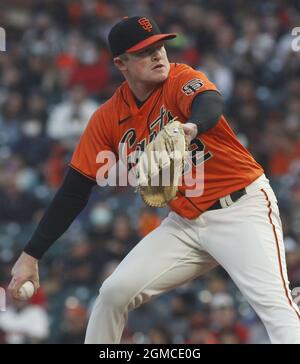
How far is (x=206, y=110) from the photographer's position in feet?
14.2

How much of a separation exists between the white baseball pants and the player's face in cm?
72

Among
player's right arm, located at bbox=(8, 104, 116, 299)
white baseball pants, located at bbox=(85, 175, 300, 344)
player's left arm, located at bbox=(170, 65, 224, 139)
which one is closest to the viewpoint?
player's left arm, located at bbox=(170, 65, 224, 139)

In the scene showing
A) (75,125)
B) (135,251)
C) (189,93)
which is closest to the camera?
(189,93)

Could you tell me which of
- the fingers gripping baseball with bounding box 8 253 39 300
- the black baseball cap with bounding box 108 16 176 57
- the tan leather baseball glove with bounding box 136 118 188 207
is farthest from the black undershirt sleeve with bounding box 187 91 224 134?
the fingers gripping baseball with bounding box 8 253 39 300

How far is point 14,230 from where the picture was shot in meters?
9.58

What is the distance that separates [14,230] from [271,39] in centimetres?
355

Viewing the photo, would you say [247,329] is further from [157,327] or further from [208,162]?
[208,162]

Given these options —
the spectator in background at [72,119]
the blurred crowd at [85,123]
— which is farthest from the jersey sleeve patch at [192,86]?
the spectator in background at [72,119]

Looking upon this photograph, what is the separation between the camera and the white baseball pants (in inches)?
172

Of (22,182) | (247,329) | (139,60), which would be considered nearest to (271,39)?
(22,182)

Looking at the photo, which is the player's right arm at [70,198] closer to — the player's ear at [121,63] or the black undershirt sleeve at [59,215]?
the black undershirt sleeve at [59,215]

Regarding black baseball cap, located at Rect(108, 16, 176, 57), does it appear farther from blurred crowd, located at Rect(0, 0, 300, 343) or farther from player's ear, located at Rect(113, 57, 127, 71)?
blurred crowd, located at Rect(0, 0, 300, 343)

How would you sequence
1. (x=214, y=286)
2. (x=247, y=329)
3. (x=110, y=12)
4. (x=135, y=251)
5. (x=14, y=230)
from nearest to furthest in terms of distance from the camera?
(x=135, y=251) < (x=247, y=329) < (x=214, y=286) < (x=14, y=230) < (x=110, y=12)

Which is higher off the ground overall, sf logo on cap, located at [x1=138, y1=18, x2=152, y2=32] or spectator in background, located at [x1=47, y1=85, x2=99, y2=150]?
sf logo on cap, located at [x1=138, y1=18, x2=152, y2=32]
